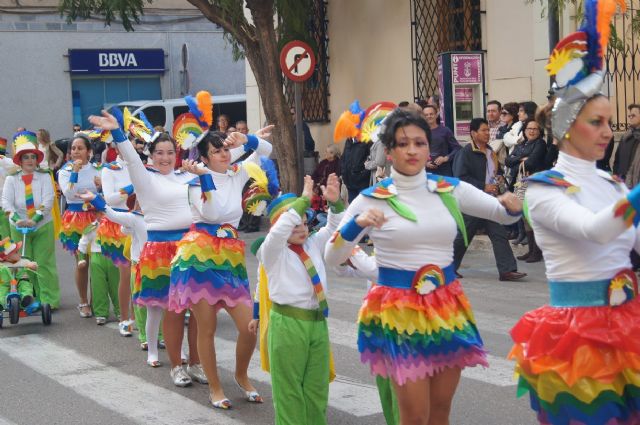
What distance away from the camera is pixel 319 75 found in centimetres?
2166

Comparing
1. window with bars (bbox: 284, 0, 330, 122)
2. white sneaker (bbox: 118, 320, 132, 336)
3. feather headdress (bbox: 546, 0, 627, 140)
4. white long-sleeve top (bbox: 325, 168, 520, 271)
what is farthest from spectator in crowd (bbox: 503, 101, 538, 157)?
feather headdress (bbox: 546, 0, 627, 140)

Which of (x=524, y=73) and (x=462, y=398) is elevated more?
(x=524, y=73)

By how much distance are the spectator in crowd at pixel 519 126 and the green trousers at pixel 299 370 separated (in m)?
8.15

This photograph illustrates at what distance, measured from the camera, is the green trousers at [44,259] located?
39.3 feet

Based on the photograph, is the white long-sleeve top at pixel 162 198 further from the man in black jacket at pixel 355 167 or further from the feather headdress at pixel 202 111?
the man in black jacket at pixel 355 167

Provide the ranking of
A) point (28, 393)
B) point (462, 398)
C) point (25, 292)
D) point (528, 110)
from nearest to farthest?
1. point (462, 398)
2. point (28, 393)
3. point (25, 292)
4. point (528, 110)

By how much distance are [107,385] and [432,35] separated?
39.5ft

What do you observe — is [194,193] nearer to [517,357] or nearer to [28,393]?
[28,393]

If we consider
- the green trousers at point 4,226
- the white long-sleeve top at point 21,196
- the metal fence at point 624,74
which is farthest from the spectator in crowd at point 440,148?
the green trousers at point 4,226

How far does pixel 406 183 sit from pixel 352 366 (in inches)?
138

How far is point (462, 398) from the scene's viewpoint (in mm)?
7375

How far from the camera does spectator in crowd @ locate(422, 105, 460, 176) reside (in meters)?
14.0

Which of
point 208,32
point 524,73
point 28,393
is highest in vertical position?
point 208,32

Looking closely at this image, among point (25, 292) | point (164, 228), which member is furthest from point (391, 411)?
point (25, 292)
